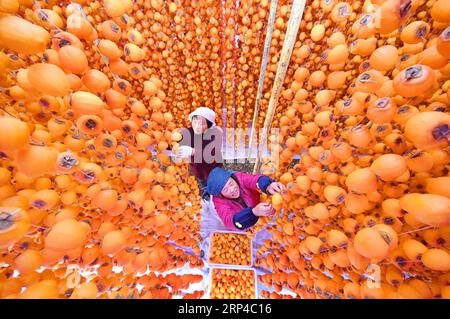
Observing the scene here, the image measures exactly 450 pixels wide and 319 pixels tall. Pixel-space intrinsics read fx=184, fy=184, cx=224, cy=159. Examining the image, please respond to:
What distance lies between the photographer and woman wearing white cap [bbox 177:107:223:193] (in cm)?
231

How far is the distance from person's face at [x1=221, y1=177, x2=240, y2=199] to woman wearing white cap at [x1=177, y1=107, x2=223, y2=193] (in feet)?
2.33

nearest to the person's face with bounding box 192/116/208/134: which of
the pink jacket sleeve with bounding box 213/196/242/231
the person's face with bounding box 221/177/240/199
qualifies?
the person's face with bounding box 221/177/240/199

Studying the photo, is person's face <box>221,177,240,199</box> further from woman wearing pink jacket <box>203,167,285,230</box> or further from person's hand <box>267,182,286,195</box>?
person's hand <box>267,182,286,195</box>

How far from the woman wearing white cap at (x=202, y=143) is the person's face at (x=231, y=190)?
710 millimetres

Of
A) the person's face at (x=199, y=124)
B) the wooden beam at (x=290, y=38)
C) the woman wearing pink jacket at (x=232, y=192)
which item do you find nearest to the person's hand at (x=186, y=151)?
the person's face at (x=199, y=124)

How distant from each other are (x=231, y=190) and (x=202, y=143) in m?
0.88

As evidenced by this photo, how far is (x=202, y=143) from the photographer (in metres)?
2.49

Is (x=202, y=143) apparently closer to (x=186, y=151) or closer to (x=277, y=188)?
(x=186, y=151)

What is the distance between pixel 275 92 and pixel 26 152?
171 cm

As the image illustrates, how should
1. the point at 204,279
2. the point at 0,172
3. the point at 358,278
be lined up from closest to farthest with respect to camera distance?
1. the point at 0,172
2. the point at 358,278
3. the point at 204,279

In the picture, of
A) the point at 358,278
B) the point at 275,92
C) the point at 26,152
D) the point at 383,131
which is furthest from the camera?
the point at 275,92

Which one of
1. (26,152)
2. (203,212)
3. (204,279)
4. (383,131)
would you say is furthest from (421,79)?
(204,279)
